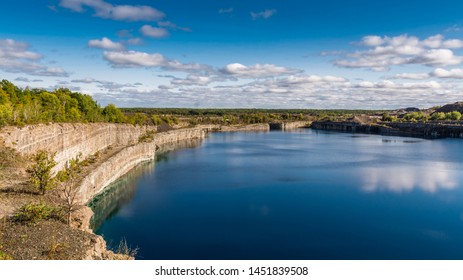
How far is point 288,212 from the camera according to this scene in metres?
23.7

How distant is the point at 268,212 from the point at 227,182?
10.3 metres

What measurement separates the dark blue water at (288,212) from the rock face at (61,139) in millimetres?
4579

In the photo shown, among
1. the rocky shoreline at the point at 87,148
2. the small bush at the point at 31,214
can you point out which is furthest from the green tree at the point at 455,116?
the small bush at the point at 31,214

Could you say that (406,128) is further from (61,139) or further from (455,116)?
(61,139)

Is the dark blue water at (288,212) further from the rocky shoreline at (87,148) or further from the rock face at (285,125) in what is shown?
the rock face at (285,125)

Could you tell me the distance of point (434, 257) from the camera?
1716 centimetres

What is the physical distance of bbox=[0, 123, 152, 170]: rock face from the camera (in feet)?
69.1

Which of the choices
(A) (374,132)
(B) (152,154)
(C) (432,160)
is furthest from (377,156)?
(A) (374,132)

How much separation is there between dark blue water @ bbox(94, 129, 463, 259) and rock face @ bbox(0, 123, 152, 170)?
180 inches

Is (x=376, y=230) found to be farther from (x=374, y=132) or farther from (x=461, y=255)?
(x=374, y=132)

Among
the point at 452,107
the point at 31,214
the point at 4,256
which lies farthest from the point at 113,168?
the point at 452,107

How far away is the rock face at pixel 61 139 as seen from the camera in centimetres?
2107

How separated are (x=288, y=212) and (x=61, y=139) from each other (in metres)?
17.1

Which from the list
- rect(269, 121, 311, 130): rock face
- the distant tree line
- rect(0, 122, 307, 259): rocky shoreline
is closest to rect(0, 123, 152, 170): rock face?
rect(0, 122, 307, 259): rocky shoreline
